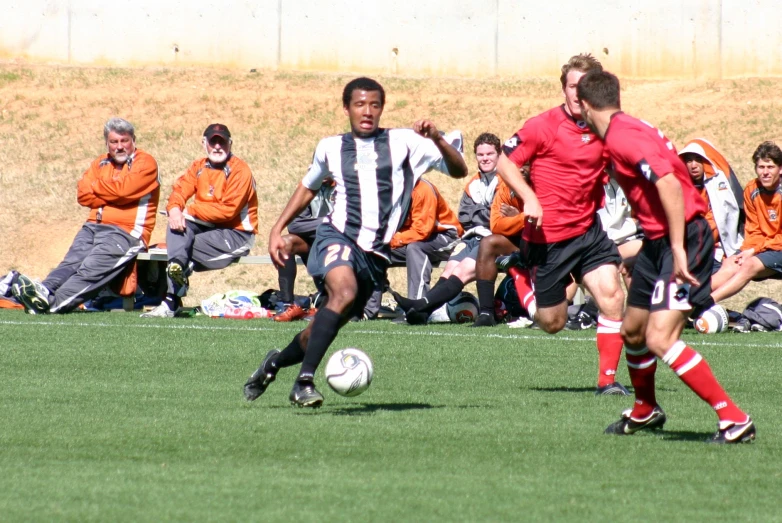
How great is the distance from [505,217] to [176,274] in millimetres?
3481

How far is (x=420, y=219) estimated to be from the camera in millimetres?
13234

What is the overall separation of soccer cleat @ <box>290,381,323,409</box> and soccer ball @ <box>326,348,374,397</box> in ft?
0.57

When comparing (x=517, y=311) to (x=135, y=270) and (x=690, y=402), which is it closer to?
(x=135, y=270)

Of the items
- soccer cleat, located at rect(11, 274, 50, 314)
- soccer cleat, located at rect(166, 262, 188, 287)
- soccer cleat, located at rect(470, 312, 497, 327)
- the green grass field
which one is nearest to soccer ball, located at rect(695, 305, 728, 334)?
soccer cleat, located at rect(470, 312, 497, 327)

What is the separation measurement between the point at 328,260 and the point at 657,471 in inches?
99.2

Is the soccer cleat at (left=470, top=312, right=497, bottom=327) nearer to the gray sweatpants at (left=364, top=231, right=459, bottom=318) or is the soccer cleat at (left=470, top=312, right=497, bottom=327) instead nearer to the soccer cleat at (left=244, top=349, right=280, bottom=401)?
the gray sweatpants at (left=364, top=231, right=459, bottom=318)

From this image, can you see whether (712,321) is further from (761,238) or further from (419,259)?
(419,259)

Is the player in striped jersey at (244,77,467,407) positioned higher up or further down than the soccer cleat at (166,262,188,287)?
higher up

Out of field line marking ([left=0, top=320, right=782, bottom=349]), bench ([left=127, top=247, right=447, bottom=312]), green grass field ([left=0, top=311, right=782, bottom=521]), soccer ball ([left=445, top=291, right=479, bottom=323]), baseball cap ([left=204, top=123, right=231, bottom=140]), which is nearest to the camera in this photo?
green grass field ([left=0, top=311, right=782, bottom=521])

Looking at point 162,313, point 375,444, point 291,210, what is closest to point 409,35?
point 162,313

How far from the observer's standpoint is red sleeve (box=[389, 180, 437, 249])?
13.2m

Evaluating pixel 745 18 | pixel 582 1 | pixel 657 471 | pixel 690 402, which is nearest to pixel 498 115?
pixel 582 1

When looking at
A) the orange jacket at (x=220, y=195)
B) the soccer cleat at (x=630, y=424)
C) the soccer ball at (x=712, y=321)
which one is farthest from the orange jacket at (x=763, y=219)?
the soccer cleat at (x=630, y=424)

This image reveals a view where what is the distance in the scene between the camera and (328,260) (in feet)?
22.8
